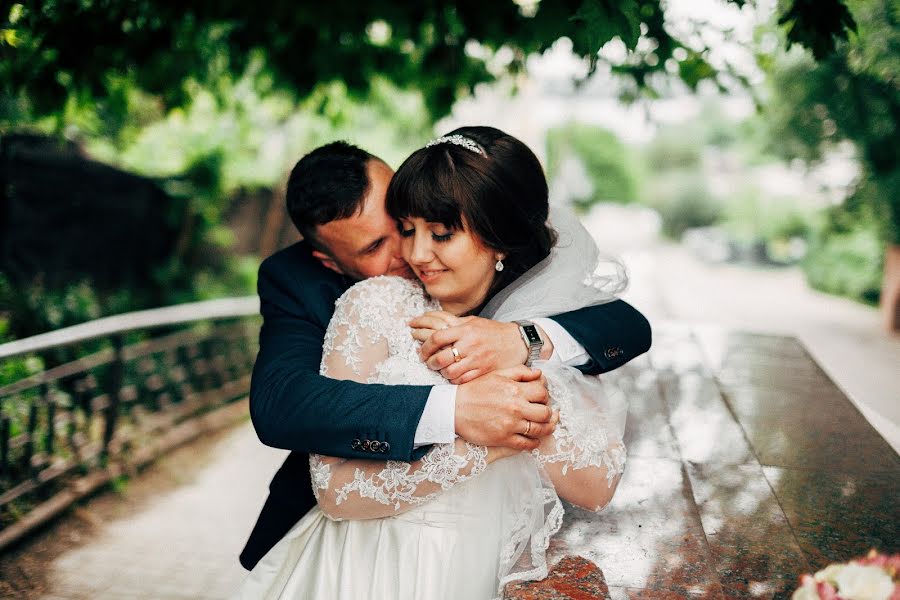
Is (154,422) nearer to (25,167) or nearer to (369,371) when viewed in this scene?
(25,167)

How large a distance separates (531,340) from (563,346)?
13cm

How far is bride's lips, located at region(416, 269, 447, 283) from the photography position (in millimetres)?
2256

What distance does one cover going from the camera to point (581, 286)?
2.43 m

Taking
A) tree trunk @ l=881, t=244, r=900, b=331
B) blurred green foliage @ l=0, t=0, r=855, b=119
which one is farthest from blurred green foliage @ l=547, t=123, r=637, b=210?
blurred green foliage @ l=0, t=0, r=855, b=119

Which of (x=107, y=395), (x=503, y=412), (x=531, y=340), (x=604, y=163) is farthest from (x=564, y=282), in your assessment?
(x=604, y=163)

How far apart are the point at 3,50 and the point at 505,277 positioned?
3.71 m

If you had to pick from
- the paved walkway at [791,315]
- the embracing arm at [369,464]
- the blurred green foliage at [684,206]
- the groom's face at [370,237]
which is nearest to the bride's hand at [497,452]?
the embracing arm at [369,464]

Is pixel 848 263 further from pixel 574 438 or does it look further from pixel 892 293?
pixel 574 438

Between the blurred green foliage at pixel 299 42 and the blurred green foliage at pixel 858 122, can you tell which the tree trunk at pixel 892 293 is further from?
the blurred green foliage at pixel 299 42

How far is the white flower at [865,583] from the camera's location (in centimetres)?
128

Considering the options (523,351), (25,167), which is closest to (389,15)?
(523,351)

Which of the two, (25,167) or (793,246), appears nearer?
(25,167)

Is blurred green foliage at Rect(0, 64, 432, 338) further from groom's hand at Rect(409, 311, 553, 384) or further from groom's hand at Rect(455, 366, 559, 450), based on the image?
groom's hand at Rect(455, 366, 559, 450)

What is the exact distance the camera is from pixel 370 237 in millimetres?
2348
